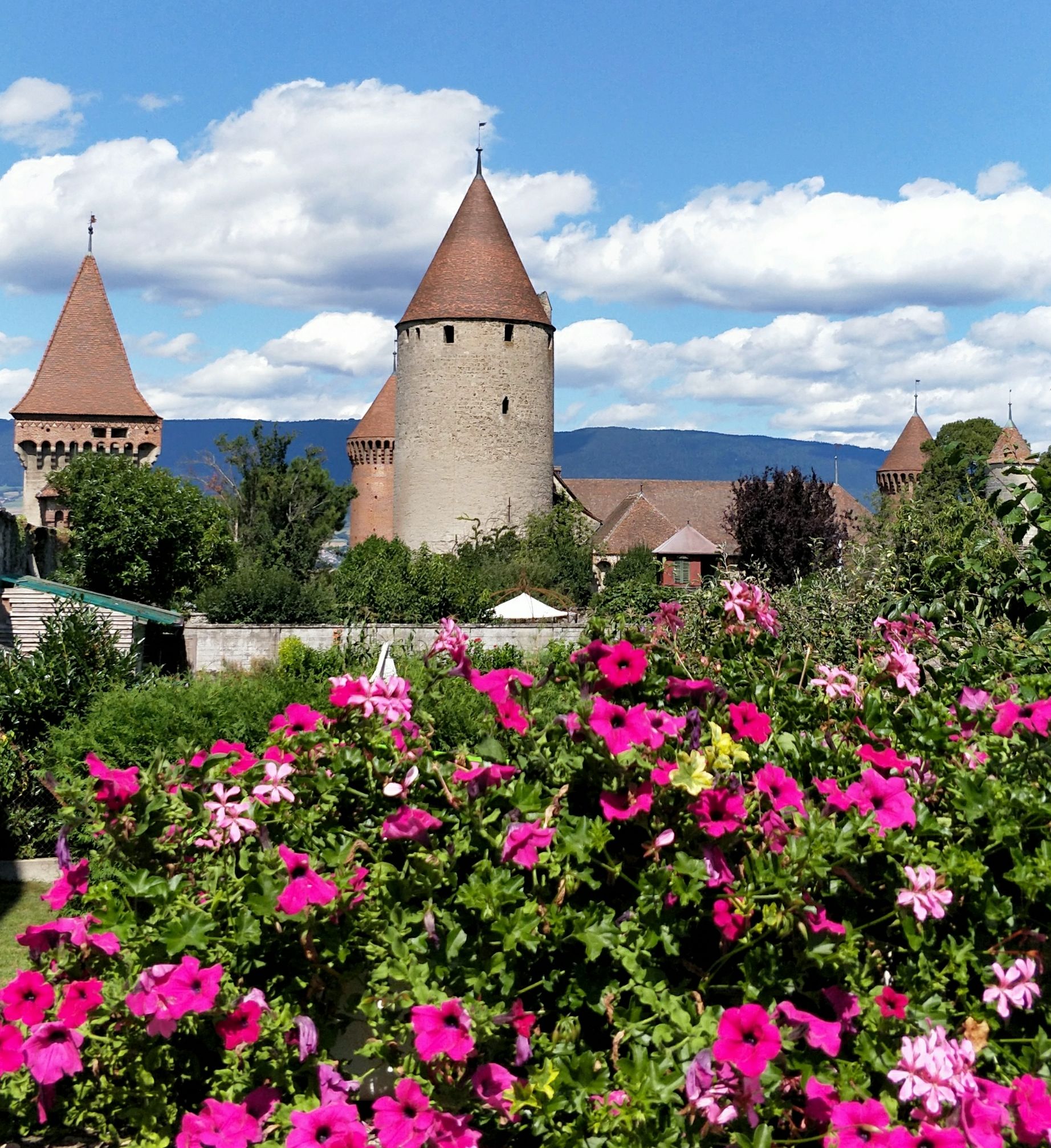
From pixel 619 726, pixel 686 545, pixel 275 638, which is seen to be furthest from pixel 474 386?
pixel 619 726

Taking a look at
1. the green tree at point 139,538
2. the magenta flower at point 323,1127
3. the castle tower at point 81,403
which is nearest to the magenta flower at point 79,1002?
the magenta flower at point 323,1127

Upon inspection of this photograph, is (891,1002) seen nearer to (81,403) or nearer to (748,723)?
(748,723)

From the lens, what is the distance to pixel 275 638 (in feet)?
88.5

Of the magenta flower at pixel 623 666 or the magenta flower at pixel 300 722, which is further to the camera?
the magenta flower at pixel 300 722

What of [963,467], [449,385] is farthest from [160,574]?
[963,467]

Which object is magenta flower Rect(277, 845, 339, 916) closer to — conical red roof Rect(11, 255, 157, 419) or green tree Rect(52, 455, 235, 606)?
green tree Rect(52, 455, 235, 606)

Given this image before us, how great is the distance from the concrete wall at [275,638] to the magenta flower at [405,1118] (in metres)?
23.7

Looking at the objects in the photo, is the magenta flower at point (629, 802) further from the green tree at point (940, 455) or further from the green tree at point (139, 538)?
the green tree at point (139, 538)

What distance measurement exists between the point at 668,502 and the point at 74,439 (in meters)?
27.3

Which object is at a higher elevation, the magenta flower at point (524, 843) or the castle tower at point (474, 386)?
the castle tower at point (474, 386)

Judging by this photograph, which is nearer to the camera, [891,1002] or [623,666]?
[891,1002]

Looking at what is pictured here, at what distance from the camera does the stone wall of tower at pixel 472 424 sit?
1827 inches

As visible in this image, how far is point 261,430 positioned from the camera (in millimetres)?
51219

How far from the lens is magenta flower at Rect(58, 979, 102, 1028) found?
271 centimetres
